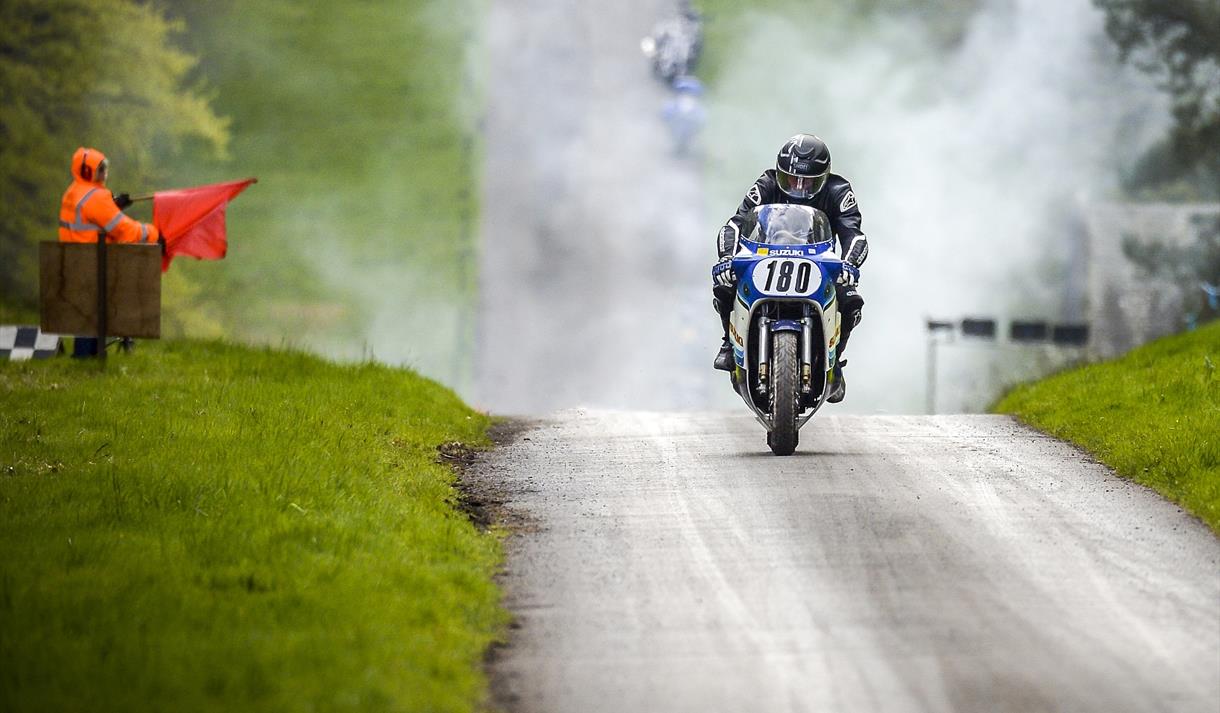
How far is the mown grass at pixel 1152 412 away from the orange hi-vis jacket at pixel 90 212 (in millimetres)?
7930

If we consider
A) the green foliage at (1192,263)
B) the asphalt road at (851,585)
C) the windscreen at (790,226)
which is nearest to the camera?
the asphalt road at (851,585)

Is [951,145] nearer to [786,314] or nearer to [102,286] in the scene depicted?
[102,286]

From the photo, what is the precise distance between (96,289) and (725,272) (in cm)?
586

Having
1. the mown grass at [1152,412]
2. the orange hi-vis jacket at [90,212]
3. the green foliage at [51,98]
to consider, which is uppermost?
the green foliage at [51,98]

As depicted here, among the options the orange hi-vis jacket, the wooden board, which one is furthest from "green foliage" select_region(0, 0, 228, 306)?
the wooden board

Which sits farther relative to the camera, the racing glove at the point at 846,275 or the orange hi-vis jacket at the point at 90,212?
the orange hi-vis jacket at the point at 90,212

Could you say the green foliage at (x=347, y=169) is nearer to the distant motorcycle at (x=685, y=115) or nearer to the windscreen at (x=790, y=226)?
the distant motorcycle at (x=685, y=115)

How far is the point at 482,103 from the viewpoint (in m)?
48.4

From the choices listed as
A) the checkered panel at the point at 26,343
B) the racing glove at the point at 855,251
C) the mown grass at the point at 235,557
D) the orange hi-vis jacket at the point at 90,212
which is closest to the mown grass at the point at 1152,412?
the racing glove at the point at 855,251

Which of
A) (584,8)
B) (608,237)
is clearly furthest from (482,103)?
(608,237)

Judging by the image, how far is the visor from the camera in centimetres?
1117

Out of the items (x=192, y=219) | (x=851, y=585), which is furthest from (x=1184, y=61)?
(x=851, y=585)

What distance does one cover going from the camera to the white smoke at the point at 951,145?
38.0 m

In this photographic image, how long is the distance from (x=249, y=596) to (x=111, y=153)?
1216 inches
